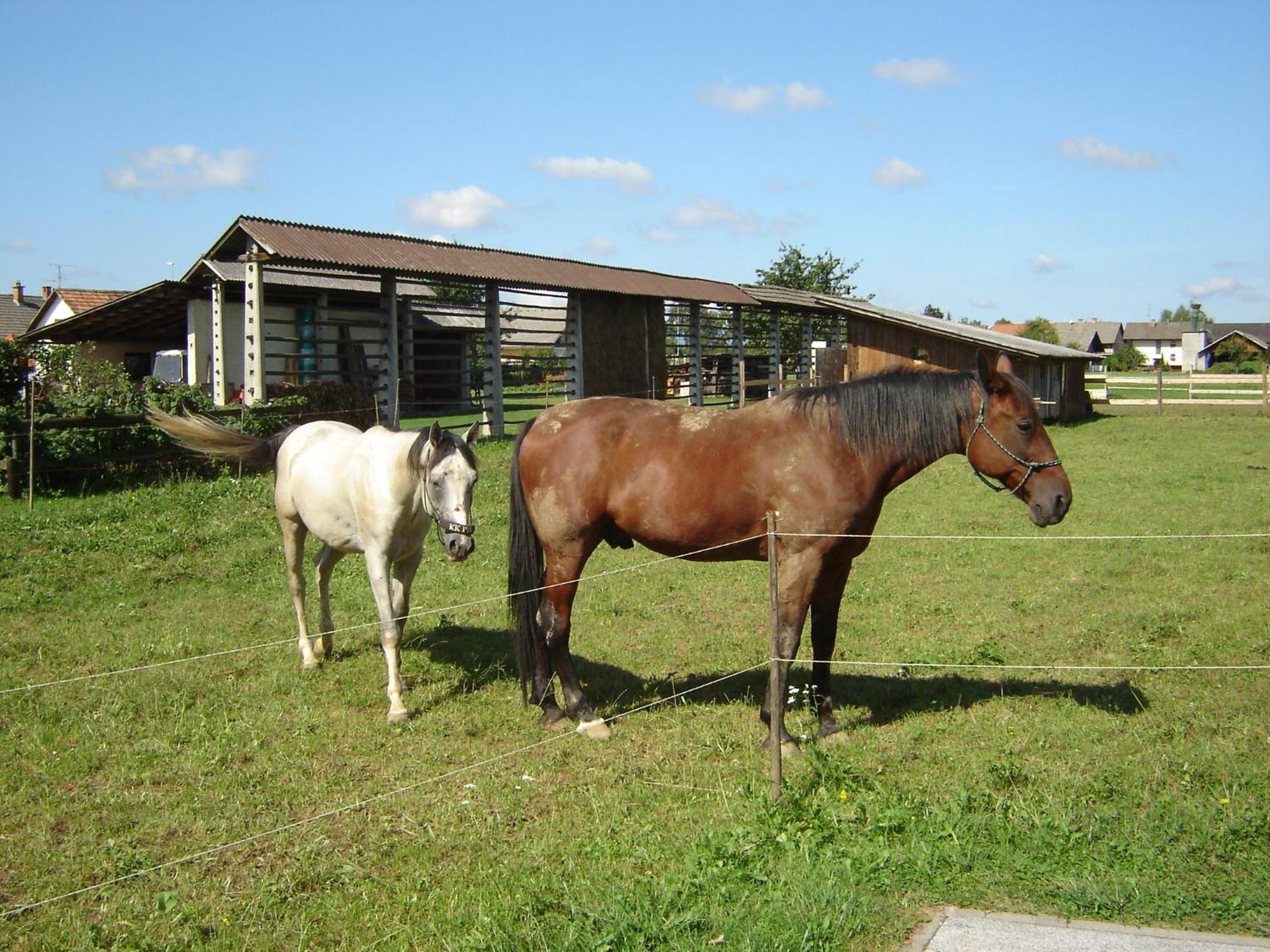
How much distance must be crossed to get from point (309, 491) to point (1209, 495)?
12645 mm

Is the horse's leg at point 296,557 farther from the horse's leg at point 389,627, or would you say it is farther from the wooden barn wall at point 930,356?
the wooden barn wall at point 930,356

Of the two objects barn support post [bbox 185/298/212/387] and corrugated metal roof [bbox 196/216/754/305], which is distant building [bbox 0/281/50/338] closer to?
barn support post [bbox 185/298/212/387]

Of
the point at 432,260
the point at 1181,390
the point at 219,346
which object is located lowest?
the point at 219,346

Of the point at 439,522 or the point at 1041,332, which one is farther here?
the point at 1041,332

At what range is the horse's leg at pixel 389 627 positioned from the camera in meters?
6.20

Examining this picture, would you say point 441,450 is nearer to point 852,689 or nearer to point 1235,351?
point 852,689

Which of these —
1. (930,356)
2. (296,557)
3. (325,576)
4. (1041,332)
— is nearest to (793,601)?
(325,576)

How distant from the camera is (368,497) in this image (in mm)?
6711

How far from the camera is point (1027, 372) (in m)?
28.6

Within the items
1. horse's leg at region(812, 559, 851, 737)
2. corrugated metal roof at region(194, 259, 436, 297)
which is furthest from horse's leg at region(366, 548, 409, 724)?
corrugated metal roof at region(194, 259, 436, 297)

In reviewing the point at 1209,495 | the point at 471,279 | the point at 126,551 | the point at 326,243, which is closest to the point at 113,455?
the point at 126,551

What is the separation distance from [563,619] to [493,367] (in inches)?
537

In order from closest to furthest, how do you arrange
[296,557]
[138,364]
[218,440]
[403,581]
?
[403,581] → [296,557] → [218,440] → [138,364]

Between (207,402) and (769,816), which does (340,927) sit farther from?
(207,402)
